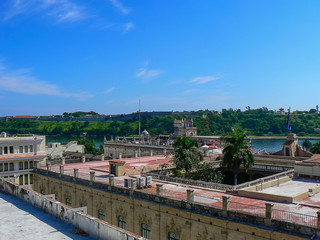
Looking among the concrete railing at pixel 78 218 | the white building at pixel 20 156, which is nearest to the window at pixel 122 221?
the concrete railing at pixel 78 218

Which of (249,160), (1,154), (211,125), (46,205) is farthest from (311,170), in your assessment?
(211,125)

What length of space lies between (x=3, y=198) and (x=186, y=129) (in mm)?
76572

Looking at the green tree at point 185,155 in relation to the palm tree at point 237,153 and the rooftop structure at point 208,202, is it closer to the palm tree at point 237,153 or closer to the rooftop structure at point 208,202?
the palm tree at point 237,153

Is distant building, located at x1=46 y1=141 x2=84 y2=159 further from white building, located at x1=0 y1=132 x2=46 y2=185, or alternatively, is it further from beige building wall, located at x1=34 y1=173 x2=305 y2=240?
beige building wall, located at x1=34 y1=173 x2=305 y2=240

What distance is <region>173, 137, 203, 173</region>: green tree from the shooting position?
108 ft

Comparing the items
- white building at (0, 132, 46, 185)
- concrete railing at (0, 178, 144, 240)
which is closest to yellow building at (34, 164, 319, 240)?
concrete railing at (0, 178, 144, 240)

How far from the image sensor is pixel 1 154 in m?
44.0

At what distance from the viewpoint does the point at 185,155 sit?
3322cm

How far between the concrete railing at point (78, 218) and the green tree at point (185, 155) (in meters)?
16.6

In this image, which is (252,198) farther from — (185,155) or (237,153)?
(185,155)

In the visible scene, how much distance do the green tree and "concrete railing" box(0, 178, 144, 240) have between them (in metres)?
16.6

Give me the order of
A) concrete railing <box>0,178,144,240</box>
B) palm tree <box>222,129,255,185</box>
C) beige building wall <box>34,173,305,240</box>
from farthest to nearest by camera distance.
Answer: palm tree <box>222,129,255,185</box>
beige building wall <box>34,173,305,240</box>
concrete railing <box>0,178,144,240</box>

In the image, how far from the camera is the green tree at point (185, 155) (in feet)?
108

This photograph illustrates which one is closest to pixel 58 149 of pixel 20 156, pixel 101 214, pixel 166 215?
pixel 20 156
